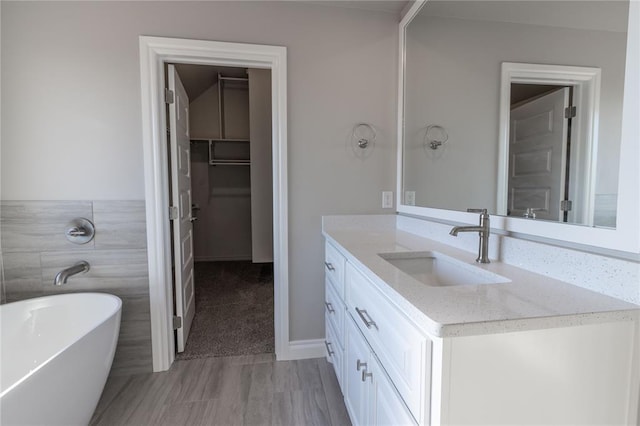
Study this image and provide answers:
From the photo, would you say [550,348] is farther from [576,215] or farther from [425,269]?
[425,269]

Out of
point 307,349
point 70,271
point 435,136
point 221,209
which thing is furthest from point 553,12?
point 221,209

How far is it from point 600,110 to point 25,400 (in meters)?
1.98

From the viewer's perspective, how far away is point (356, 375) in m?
1.29

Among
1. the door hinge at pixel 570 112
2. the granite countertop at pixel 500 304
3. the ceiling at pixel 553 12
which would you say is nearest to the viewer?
the granite countertop at pixel 500 304

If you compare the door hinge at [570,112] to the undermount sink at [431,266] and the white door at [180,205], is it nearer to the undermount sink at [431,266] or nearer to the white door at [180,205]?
the undermount sink at [431,266]

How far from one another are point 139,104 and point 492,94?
1873 mm

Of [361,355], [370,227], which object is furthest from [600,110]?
[370,227]

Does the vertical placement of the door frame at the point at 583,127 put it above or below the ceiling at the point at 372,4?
below

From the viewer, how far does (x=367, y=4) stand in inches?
75.5

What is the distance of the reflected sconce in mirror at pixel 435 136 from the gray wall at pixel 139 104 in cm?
28

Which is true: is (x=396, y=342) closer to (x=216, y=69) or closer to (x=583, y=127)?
(x=583, y=127)

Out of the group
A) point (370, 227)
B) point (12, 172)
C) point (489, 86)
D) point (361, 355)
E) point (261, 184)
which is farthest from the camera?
point (261, 184)

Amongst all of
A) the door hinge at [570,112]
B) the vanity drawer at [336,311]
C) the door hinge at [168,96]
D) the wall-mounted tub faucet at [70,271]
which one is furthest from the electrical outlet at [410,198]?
the wall-mounted tub faucet at [70,271]

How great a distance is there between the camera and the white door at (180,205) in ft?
6.51
